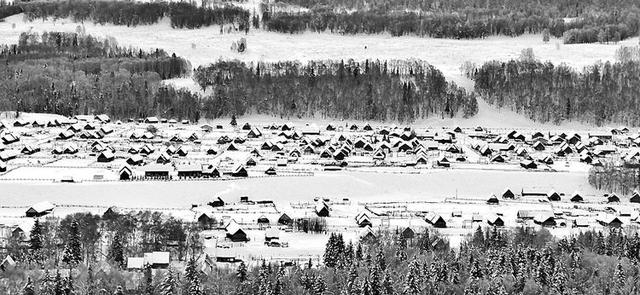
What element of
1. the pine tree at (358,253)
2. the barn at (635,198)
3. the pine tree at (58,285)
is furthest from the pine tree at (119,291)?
the barn at (635,198)

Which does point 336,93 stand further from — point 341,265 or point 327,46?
point 341,265

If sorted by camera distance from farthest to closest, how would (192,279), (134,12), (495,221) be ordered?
1. (134,12)
2. (495,221)
3. (192,279)

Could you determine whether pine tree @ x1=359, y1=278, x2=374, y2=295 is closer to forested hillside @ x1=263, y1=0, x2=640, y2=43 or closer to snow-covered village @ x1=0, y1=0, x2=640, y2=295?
snow-covered village @ x1=0, y1=0, x2=640, y2=295

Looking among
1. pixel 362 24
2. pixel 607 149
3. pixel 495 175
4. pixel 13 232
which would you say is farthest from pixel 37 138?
pixel 362 24

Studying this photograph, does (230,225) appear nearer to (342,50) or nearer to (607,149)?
(607,149)

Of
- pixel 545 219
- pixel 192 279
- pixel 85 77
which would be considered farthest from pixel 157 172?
pixel 85 77

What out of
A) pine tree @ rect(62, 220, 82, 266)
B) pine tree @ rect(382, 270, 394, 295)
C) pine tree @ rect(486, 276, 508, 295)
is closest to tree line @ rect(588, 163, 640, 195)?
pine tree @ rect(486, 276, 508, 295)
